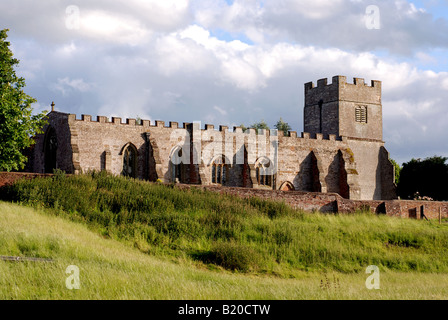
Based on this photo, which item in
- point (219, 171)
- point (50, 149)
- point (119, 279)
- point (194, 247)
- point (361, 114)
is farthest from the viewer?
point (361, 114)

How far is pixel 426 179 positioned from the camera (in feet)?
161

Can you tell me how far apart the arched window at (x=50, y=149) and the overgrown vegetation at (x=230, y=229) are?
313 inches

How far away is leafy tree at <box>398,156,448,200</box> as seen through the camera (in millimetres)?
47688

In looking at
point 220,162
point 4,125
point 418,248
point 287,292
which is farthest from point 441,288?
point 220,162

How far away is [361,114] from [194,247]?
2828cm

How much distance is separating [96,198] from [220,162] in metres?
13.7

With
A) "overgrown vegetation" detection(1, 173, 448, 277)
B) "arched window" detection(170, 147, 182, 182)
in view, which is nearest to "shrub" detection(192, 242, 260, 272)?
"overgrown vegetation" detection(1, 173, 448, 277)

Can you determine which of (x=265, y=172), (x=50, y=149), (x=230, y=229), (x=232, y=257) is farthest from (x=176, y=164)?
(x=232, y=257)

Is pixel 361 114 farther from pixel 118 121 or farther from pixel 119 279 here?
pixel 119 279

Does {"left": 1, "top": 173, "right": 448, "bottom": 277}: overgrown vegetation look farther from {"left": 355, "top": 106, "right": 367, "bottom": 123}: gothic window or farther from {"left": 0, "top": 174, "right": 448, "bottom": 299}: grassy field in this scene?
{"left": 355, "top": 106, "right": 367, "bottom": 123}: gothic window

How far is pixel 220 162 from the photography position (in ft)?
114

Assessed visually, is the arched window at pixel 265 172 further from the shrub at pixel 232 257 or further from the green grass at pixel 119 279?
the green grass at pixel 119 279

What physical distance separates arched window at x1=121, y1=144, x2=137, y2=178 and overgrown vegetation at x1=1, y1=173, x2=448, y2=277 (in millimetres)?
6239

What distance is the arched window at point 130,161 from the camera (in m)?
31.8
